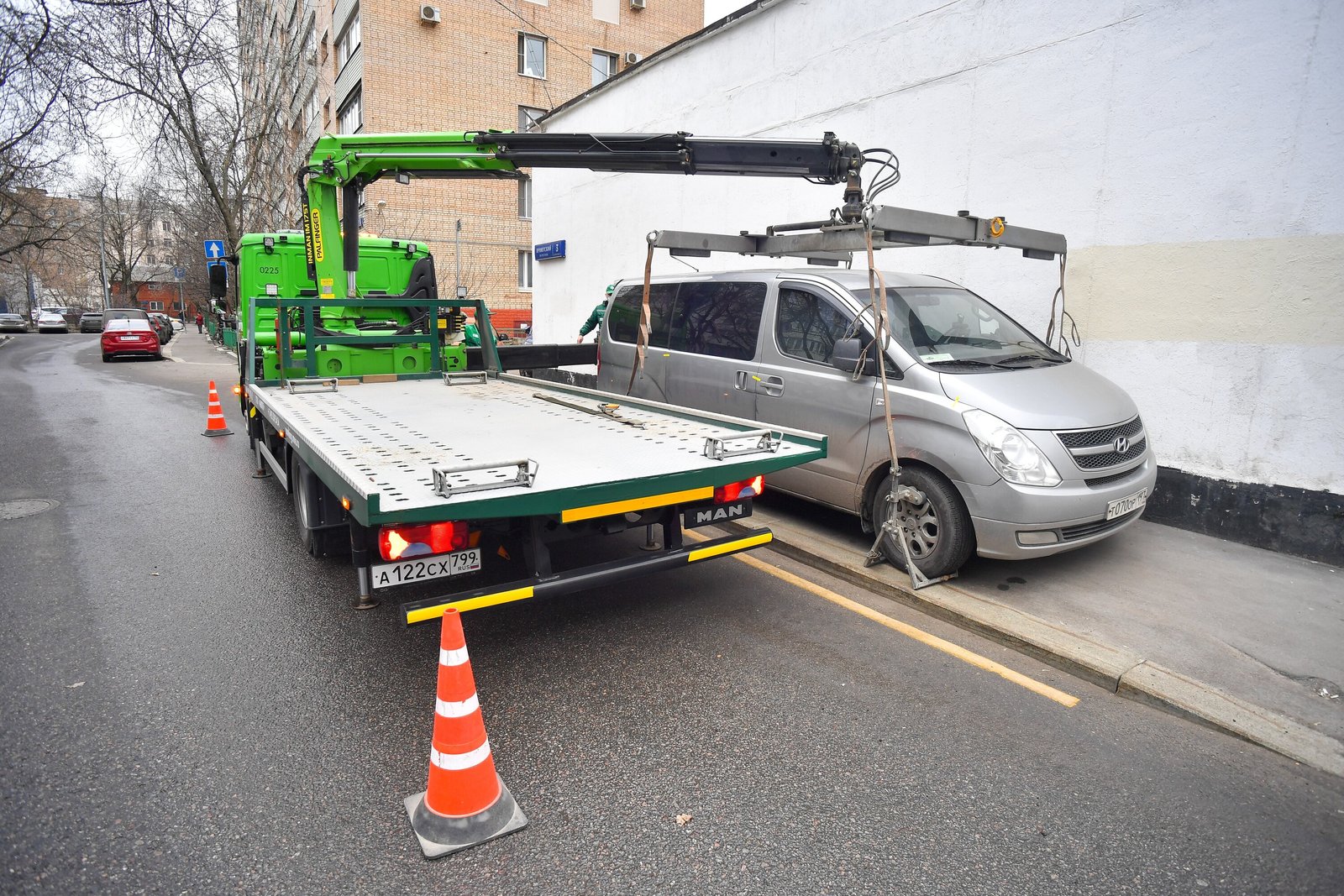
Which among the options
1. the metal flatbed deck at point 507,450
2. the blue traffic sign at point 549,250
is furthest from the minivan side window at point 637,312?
the blue traffic sign at point 549,250

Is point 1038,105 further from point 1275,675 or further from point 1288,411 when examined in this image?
point 1275,675

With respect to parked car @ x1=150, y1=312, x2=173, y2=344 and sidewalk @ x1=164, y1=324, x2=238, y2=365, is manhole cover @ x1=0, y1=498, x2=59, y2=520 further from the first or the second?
parked car @ x1=150, y1=312, x2=173, y2=344

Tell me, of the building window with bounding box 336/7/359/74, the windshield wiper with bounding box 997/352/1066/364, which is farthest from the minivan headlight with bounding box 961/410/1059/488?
the building window with bounding box 336/7/359/74

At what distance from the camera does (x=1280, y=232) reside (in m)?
5.90

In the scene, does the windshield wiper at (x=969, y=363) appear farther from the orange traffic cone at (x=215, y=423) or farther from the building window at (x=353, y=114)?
the building window at (x=353, y=114)

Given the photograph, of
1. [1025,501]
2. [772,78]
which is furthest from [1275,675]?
[772,78]

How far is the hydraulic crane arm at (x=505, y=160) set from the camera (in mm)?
5832

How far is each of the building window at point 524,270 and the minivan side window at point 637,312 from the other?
2128 cm

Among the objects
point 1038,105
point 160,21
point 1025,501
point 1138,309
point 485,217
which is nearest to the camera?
point 1025,501

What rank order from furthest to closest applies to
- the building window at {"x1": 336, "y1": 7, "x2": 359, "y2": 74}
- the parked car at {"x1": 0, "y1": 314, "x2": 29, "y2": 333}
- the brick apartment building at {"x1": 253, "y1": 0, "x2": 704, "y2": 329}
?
1. the parked car at {"x1": 0, "y1": 314, "x2": 29, "y2": 333}
2. the building window at {"x1": 336, "y1": 7, "x2": 359, "y2": 74}
3. the brick apartment building at {"x1": 253, "y1": 0, "x2": 704, "y2": 329}

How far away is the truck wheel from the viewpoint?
4668 mm

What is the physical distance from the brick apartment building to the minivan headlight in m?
23.3

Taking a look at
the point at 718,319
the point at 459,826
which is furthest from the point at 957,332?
the point at 459,826

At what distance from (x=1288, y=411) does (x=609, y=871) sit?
6.31 meters
